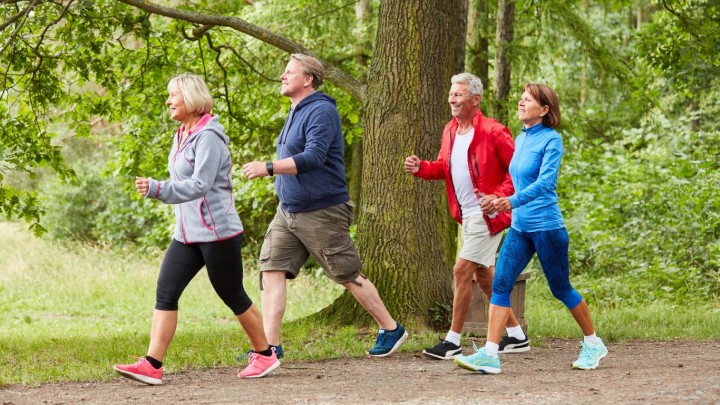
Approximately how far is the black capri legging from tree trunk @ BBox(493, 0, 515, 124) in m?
9.28

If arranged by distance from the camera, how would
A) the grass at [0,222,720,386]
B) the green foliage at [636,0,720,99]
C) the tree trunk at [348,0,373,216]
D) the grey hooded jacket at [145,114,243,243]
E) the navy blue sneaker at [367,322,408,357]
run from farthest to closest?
the tree trunk at [348,0,373,216]
the green foliage at [636,0,720,99]
the grass at [0,222,720,386]
the navy blue sneaker at [367,322,408,357]
the grey hooded jacket at [145,114,243,243]

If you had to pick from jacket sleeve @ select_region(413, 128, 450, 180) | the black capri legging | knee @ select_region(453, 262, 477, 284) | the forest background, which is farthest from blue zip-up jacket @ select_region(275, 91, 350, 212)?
the forest background

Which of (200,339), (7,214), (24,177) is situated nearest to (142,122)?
(7,214)

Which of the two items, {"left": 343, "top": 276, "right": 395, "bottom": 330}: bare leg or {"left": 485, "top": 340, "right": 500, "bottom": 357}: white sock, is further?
{"left": 343, "top": 276, "right": 395, "bottom": 330}: bare leg

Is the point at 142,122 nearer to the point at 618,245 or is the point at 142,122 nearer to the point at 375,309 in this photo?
the point at 375,309

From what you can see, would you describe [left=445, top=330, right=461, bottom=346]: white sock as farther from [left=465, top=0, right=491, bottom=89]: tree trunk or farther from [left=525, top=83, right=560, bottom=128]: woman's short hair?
[left=465, top=0, right=491, bottom=89]: tree trunk

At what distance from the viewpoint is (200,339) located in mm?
8680

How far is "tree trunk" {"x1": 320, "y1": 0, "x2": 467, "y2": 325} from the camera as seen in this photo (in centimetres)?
822

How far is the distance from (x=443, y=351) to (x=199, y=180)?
2.32m

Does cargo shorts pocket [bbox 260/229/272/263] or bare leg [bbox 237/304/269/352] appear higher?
cargo shorts pocket [bbox 260/229/272/263]

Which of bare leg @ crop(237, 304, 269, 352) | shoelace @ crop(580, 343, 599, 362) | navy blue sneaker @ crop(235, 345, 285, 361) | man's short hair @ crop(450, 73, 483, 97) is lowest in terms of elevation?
navy blue sneaker @ crop(235, 345, 285, 361)

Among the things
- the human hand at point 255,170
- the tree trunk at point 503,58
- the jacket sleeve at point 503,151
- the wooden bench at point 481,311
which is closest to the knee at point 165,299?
the human hand at point 255,170

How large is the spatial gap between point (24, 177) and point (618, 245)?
18345 millimetres

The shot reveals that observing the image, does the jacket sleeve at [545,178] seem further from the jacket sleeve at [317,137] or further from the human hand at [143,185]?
the human hand at [143,185]
